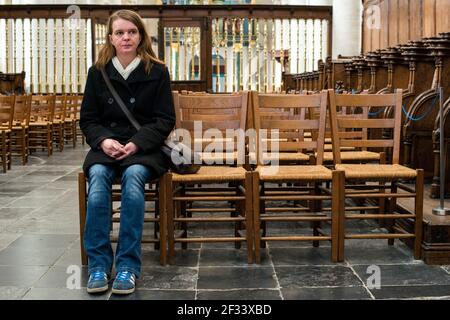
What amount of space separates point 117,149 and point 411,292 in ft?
5.49

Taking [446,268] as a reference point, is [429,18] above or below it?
above

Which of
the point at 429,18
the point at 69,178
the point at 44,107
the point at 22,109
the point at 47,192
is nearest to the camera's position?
the point at 47,192

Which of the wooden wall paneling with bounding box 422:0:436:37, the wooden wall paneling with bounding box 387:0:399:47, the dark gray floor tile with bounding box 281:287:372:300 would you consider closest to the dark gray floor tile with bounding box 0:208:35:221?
the dark gray floor tile with bounding box 281:287:372:300

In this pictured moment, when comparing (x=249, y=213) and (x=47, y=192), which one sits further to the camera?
(x=47, y=192)

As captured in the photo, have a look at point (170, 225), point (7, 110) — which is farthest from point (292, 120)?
point (7, 110)

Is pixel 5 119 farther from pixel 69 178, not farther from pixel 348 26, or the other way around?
pixel 348 26

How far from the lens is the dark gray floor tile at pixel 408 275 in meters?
3.46

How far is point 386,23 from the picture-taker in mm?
11914

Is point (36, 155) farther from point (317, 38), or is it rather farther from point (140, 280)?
point (317, 38)

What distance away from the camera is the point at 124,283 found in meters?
3.26

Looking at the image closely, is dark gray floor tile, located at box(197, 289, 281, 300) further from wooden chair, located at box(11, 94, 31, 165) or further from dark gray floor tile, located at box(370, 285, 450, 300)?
wooden chair, located at box(11, 94, 31, 165)

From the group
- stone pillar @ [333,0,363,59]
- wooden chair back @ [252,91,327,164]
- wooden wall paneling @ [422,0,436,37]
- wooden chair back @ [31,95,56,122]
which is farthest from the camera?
stone pillar @ [333,0,363,59]

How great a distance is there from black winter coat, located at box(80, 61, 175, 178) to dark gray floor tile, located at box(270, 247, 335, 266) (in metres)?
0.89

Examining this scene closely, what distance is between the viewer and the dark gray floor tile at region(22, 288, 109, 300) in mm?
3223
